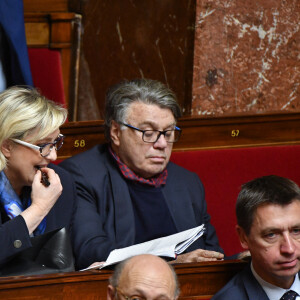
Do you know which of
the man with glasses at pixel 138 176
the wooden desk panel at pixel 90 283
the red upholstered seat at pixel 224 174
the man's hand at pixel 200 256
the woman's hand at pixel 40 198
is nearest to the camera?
the wooden desk panel at pixel 90 283

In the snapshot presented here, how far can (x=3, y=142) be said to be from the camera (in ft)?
7.09

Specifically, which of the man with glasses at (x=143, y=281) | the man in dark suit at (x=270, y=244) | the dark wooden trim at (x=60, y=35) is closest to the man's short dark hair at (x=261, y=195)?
the man in dark suit at (x=270, y=244)

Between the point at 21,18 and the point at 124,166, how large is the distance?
2.66ft

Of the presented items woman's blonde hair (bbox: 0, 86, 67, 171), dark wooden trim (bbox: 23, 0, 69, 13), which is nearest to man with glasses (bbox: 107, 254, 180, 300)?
woman's blonde hair (bbox: 0, 86, 67, 171)

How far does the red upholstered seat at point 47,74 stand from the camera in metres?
3.43

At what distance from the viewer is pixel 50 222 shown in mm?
2209

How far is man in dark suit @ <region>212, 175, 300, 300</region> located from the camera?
71.5 inches

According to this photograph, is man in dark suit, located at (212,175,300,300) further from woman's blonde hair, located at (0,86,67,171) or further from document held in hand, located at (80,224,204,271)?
woman's blonde hair, located at (0,86,67,171)

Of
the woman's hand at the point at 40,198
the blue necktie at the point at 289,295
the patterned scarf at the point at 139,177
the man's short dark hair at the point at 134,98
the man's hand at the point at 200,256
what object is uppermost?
the man's short dark hair at the point at 134,98

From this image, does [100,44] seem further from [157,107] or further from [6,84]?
[157,107]

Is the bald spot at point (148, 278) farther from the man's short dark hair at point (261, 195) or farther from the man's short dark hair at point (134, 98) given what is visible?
the man's short dark hair at point (134, 98)

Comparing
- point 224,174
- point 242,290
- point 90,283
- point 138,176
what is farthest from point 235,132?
point 90,283

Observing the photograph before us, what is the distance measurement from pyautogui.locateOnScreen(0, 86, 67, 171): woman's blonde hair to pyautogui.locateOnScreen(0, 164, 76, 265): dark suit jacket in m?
0.18

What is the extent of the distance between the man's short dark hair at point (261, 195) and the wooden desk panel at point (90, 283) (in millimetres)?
126
